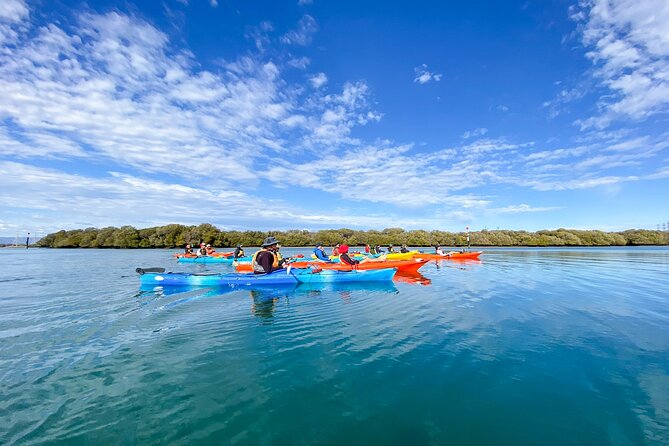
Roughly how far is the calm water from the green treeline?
68975mm

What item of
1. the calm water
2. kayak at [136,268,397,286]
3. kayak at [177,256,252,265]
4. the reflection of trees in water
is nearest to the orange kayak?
kayak at [136,268,397,286]

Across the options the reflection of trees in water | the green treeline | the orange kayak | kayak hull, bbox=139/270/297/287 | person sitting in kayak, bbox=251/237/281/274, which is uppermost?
the green treeline

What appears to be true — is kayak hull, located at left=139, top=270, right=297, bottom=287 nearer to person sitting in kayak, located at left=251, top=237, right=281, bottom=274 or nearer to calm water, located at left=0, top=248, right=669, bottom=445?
person sitting in kayak, located at left=251, top=237, right=281, bottom=274

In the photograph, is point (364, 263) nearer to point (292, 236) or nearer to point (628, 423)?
point (628, 423)

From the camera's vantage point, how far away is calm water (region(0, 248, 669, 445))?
390 centimetres

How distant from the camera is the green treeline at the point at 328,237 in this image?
73.9 m

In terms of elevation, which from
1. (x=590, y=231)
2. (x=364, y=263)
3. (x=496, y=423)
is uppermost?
(x=590, y=231)

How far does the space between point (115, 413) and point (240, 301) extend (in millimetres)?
7412

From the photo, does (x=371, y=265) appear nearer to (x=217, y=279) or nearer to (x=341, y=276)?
(x=341, y=276)

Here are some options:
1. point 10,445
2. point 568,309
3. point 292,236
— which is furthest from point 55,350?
point 292,236

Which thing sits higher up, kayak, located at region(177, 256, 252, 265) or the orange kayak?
the orange kayak

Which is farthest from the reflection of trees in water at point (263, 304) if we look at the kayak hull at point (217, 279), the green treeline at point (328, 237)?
the green treeline at point (328, 237)

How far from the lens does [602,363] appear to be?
5996 mm

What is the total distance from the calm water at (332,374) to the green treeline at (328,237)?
68975 mm
